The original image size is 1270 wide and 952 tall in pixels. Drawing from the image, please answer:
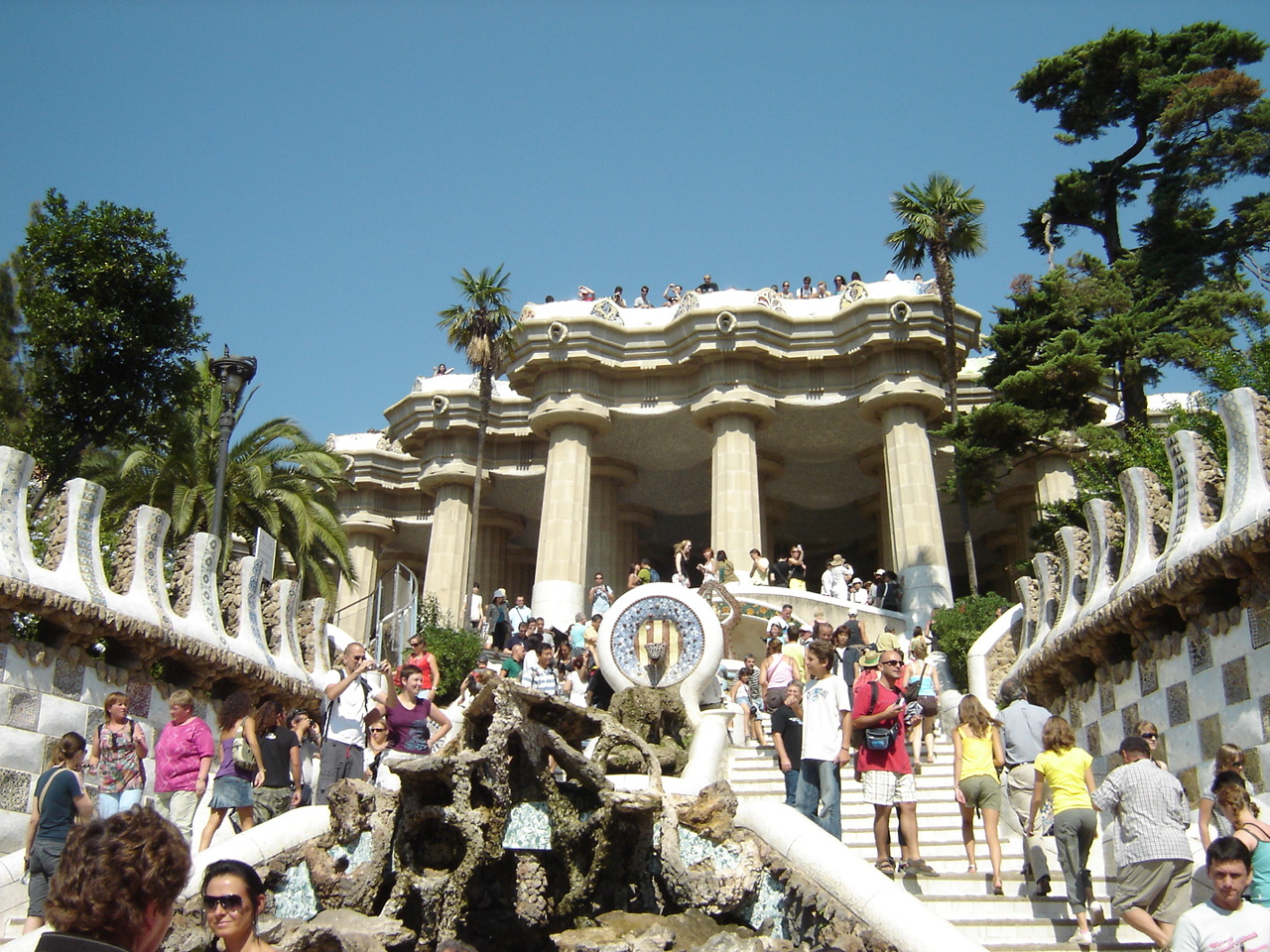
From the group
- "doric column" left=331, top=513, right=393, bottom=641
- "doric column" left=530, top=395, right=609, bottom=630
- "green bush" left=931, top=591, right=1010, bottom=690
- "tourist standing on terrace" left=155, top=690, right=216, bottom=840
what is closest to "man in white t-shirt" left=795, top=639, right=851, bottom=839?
"tourist standing on terrace" left=155, top=690, right=216, bottom=840

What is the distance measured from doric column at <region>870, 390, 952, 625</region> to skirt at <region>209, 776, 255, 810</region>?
20430 mm

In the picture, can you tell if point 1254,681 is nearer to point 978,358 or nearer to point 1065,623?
point 1065,623

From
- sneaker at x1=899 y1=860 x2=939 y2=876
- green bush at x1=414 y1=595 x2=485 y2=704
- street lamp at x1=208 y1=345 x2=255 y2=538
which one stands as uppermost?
street lamp at x1=208 y1=345 x2=255 y2=538

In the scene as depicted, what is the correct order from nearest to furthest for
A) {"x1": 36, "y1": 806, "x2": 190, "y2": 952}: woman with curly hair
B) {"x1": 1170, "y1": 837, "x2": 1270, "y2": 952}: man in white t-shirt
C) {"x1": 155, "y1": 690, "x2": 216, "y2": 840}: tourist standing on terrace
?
{"x1": 36, "y1": 806, "x2": 190, "y2": 952}: woman with curly hair
{"x1": 1170, "y1": 837, "x2": 1270, "y2": 952}: man in white t-shirt
{"x1": 155, "y1": 690, "x2": 216, "y2": 840}: tourist standing on terrace

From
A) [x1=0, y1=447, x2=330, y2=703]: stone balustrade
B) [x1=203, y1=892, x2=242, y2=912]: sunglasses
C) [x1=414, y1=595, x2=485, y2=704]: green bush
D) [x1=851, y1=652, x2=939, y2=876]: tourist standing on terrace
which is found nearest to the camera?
[x1=203, y1=892, x2=242, y2=912]: sunglasses

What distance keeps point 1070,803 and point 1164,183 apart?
22.7 m

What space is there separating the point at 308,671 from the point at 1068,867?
36.0ft

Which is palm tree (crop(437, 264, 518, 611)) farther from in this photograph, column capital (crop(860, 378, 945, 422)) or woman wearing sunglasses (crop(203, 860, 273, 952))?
woman wearing sunglasses (crop(203, 860, 273, 952))

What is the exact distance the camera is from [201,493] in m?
19.5

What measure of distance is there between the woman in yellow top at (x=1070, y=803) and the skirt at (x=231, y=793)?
565 cm

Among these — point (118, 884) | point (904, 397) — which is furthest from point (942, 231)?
point (118, 884)

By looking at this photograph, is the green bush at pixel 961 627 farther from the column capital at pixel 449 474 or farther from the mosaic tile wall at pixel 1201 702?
the column capital at pixel 449 474

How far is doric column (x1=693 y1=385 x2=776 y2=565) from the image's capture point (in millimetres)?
29344

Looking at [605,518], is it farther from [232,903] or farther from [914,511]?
[232,903]
